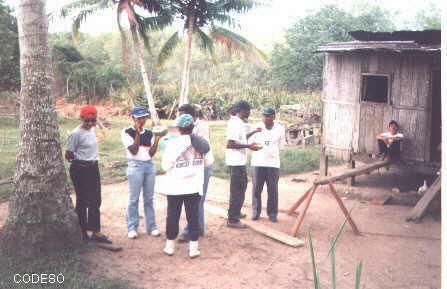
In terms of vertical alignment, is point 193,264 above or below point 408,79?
below

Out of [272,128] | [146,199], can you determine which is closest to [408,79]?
[272,128]

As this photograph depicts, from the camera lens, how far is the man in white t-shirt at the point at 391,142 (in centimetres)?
924

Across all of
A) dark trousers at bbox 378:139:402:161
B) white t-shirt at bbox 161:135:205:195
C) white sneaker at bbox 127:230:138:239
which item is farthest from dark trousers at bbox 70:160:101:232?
dark trousers at bbox 378:139:402:161

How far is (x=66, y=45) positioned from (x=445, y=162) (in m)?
29.0

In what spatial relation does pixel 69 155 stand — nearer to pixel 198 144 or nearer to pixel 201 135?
pixel 198 144

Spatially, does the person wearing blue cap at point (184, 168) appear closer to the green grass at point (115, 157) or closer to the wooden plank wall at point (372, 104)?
the green grass at point (115, 157)

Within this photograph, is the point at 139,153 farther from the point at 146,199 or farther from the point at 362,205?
the point at 362,205

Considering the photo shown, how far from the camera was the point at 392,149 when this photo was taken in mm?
9336

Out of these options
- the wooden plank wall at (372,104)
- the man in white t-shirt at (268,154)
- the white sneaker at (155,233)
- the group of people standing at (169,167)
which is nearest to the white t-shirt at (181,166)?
the group of people standing at (169,167)

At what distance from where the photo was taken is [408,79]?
9367 millimetres

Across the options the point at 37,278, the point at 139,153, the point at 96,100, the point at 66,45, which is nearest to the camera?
the point at 37,278

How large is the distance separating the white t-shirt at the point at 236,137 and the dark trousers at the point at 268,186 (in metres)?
0.67

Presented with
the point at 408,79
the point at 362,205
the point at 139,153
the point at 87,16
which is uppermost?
the point at 87,16

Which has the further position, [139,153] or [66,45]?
[66,45]
